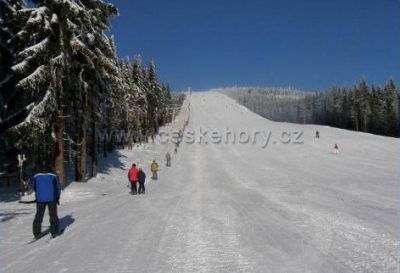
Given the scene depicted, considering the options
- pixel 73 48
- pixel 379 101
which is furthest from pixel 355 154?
pixel 379 101

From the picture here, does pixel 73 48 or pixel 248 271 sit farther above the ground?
pixel 73 48

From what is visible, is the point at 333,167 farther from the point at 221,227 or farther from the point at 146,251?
the point at 146,251

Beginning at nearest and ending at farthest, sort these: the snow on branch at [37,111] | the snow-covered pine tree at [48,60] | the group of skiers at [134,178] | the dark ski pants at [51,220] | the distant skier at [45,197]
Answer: the dark ski pants at [51,220] → the distant skier at [45,197] → the snow on branch at [37,111] → the snow-covered pine tree at [48,60] → the group of skiers at [134,178]

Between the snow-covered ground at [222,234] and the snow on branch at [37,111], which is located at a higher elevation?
the snow on branch at [37,111]

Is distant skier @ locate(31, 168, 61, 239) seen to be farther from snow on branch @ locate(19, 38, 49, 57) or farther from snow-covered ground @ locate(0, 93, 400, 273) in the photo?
snow on branch @ locate(19, 38, 49, 57)

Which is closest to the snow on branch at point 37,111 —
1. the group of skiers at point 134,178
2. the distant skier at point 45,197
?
the group of skiers at point 134,178

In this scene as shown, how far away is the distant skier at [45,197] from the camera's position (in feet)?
34.7

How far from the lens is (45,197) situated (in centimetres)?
1063

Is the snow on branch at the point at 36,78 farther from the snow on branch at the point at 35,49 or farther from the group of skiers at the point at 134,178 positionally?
the group of skiers at the point at 134,178

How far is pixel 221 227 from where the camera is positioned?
35.3 ft

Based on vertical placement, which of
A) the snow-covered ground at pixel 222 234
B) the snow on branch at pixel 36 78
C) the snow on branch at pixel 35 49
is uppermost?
the snow on branch at pixel 35 49

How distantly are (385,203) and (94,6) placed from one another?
816 inches

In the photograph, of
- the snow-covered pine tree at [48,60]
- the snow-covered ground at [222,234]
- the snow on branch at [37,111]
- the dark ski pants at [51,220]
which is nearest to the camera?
the snow-covered ground at [222,234]

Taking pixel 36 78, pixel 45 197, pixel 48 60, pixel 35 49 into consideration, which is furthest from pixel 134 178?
pixel 45 197
